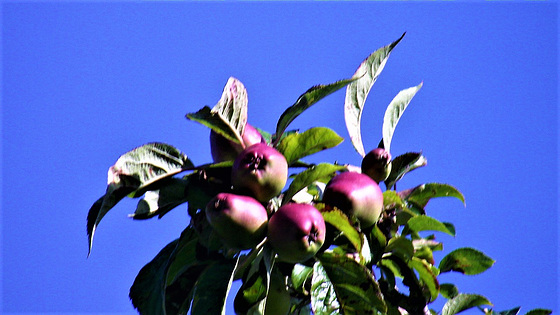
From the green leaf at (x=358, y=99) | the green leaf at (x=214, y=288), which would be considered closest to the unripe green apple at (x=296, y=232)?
the green leaf at (x=214, y=288)

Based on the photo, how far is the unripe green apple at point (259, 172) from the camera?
170 cm

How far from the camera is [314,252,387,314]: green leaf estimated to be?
174 cm

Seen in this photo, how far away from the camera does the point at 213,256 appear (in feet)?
5.94

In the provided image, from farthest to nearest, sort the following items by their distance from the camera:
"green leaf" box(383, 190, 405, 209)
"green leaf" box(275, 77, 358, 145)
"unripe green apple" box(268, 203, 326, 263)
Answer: "green leaf" box(383, 190, 405, 209), "green leaf" box(275, 77, 358, 145), "unripe green apple" box(268, 203, 326, 263)

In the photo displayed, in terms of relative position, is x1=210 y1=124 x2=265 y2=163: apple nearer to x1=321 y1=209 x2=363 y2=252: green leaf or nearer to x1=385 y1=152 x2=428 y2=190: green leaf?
x1=321 y1=209 x2=363 y2=252: green leaf

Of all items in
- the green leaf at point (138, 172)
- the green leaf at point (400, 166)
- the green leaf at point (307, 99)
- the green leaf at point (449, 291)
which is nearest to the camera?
the green leaf at point (138, 172)

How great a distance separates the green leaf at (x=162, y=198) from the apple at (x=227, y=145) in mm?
119

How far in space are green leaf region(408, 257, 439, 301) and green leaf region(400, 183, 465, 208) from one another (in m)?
0.21

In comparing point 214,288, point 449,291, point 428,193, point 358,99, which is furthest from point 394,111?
point 214,288

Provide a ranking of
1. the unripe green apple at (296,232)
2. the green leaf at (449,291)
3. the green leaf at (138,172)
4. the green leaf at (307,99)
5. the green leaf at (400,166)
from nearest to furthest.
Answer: the unripe green apple at (296,232)
the green leaf at (138,172)
the green leaf at (307,99)
the green leaf at (400,166)
the green leaf at (449,291)

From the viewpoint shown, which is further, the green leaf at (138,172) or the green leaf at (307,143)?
the green leaf at (307,143)

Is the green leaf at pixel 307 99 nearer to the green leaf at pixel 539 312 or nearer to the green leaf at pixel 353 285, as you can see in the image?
the green leaf at pixel 353 285

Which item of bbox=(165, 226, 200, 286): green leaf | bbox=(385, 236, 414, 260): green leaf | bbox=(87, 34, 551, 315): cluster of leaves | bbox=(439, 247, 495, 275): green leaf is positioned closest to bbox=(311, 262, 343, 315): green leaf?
bbox=(87, 34, 551, 315): cluster of leaves

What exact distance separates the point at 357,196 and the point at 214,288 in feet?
1.41
